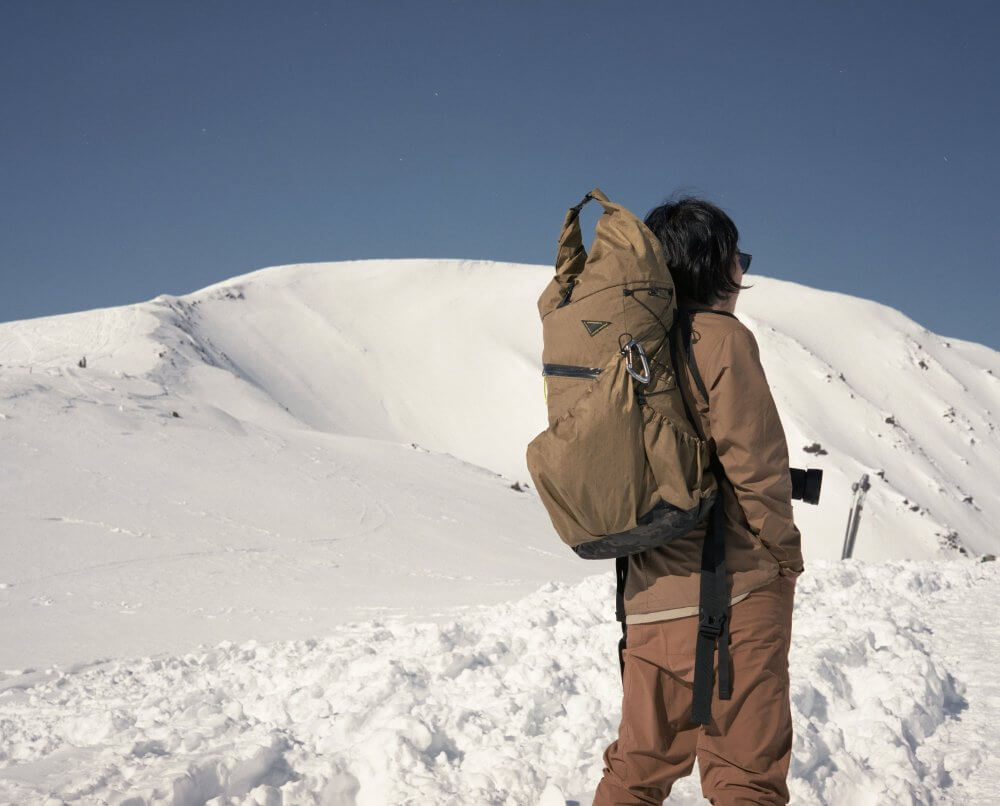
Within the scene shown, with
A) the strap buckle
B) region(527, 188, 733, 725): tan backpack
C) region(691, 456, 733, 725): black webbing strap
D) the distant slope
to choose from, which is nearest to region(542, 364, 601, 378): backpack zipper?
region(527, 188, 733, 725): tan backpack

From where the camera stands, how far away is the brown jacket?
7.27ft

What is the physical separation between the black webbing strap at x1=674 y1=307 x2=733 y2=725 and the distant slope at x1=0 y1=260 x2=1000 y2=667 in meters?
5.57

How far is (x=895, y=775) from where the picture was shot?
344 centimetres

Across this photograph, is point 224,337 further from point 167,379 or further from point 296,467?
point 296,467

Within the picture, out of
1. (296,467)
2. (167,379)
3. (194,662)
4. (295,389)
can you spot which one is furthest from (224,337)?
(194,662)

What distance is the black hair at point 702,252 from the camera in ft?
7.98

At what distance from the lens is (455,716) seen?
12.5ft

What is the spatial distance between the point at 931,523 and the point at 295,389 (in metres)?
28.9

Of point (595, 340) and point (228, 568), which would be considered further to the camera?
point (228, 568)

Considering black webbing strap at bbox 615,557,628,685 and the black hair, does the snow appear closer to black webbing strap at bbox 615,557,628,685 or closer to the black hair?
black webbing strap at bbox 615,557,628,685

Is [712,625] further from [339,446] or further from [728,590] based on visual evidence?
[339,446]

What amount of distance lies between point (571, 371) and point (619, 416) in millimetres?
222

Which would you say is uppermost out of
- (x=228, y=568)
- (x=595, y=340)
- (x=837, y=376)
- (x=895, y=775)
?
(x=837, y=376)

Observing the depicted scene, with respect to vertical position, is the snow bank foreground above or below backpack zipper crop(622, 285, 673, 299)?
below
